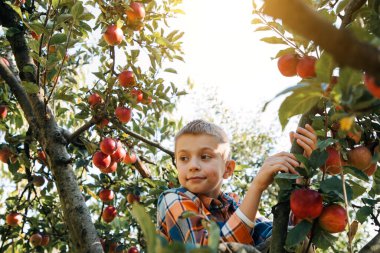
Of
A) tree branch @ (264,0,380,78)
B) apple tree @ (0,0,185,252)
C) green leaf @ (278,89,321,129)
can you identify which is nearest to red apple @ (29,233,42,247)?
apple tree @ (0,0,185,252)

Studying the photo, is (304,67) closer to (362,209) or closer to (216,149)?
(362,209)

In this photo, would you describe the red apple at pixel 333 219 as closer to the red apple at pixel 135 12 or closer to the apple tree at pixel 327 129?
the apple tree at pixel 327 129

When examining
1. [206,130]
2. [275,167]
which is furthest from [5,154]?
[275,167]

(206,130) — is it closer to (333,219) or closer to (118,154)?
(333,219)

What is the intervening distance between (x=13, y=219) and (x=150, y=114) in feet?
4.64

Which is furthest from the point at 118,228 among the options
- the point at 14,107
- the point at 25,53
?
the point at 25,53

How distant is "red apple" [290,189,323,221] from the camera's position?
3.88 ft

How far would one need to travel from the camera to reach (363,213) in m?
1.57

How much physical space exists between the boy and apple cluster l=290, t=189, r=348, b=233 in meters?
0.18

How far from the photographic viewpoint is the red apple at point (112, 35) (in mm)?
2732

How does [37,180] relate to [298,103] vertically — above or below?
above

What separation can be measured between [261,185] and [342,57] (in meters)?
1.31

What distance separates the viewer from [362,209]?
1.58 m

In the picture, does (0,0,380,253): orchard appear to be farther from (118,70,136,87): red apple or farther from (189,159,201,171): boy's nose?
(189,159,201,171): boy's nose
